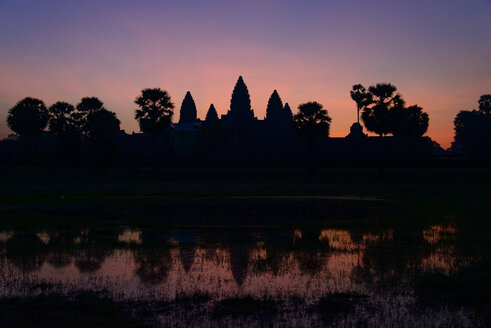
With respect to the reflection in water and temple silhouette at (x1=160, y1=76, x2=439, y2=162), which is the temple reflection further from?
temple silhouette at (x1=160, y1=76, x2=439, y2=162)

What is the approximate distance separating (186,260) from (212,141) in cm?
9427

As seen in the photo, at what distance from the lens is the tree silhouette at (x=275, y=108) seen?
152 meters

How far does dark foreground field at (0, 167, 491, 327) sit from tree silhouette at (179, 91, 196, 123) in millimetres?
155998

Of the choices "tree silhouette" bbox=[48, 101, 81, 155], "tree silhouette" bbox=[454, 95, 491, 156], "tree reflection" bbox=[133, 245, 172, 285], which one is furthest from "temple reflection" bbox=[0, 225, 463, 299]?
"tree silhouette" bbox=[454, 95, 491, 156]

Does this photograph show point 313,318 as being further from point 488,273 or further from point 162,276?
point 488,273

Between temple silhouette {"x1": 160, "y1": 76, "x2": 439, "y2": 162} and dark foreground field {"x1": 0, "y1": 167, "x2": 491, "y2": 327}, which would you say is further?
temple silhouette {"x1": 160, "y1": 76, "x2": 439, "y2": 162}

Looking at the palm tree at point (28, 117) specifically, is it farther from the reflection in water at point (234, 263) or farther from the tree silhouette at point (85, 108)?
the reflection in water at point (234, 263)

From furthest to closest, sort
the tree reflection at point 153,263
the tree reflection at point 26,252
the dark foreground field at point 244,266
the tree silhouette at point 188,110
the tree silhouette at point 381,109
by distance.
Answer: the tree silhouette at point 188,110 < the tree silhouette at point 381,109 < the tree reflection at point 26,252 < the tree reflection at point 153,263 < the dark foreground field at point 244,266

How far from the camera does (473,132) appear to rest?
11075cm

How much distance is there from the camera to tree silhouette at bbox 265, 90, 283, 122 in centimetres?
15238

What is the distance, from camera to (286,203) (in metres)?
29.3

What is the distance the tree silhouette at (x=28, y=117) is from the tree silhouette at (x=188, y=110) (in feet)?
289

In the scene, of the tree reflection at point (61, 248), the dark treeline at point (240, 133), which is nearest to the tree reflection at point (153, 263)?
the tree reflection at point (61, 248)

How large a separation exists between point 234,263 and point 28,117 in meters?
90.8
